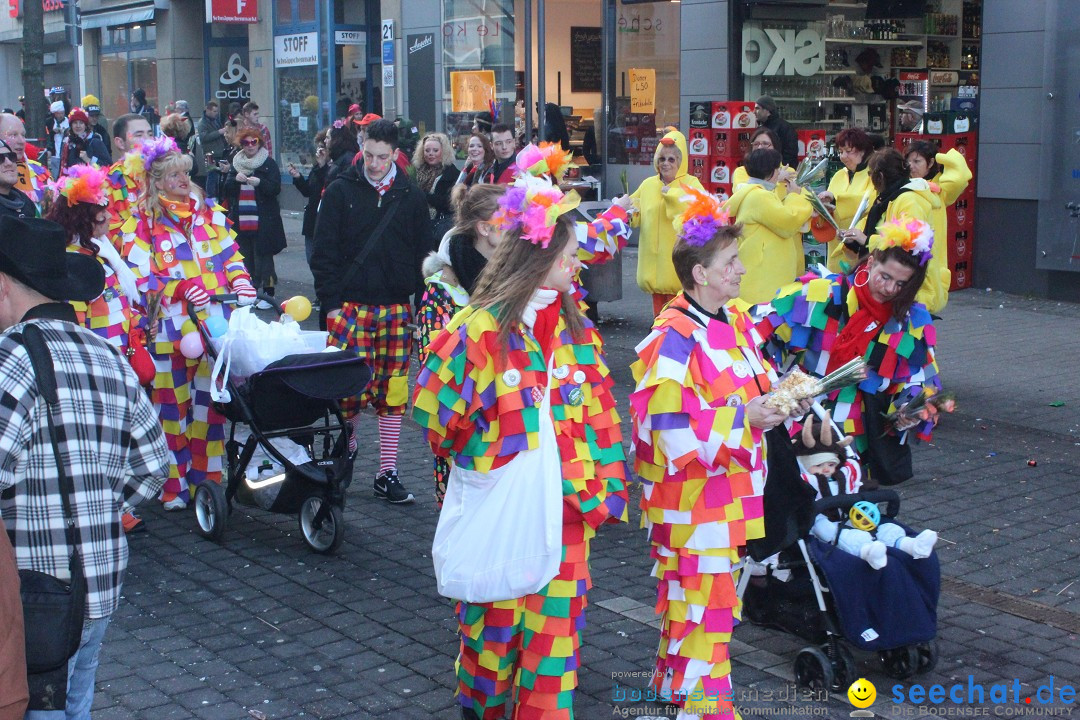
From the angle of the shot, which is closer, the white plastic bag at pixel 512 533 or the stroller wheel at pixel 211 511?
the white plastic bag at pixel 512 533

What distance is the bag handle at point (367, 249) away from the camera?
7.17 meters

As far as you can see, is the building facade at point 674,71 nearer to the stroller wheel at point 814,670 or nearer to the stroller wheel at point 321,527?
the stroller wheel at point 321,527

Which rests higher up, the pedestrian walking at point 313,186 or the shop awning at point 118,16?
the shop awning at point 118,16

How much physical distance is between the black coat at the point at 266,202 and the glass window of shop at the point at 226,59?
47.8ft

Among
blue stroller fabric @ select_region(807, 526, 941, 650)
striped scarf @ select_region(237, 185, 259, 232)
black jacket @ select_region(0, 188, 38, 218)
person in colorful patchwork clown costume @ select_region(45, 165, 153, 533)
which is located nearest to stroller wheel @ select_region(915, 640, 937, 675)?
blue stroller fabric @ select_region(807, 526, 941, 650)

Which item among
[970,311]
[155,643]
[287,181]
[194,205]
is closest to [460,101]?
[287,181]

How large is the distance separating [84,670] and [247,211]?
35.1 ft

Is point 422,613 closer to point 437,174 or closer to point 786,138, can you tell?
point 437,174

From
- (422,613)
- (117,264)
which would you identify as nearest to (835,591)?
(422,613)

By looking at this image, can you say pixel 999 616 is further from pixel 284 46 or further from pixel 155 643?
pixel 284 46

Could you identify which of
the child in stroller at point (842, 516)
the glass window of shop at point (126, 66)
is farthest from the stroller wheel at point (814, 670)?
the glass window of shop at point (126, 66)

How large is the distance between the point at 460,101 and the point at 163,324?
1420cm

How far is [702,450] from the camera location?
4.16 m

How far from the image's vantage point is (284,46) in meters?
24.6
